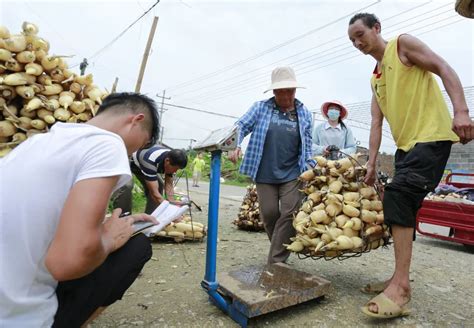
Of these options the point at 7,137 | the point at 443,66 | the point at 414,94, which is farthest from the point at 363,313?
the point at 7,137

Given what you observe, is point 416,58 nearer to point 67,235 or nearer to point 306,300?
point 306,300

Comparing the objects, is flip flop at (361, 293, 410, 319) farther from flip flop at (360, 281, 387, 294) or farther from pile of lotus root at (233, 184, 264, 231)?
pile of lotus root at (233, 184, 264, 231)

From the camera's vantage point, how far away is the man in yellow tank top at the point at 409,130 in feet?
6.81

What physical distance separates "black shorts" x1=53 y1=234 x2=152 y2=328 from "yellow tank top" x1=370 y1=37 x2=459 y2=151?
5.84 feet

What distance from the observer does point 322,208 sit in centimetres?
259

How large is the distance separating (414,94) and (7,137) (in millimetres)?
3075

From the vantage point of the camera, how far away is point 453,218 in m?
4.83

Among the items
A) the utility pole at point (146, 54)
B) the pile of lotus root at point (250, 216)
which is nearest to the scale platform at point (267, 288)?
the pile of lotus root at point (250, 216)

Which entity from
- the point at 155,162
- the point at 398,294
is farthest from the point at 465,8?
the point at 155,162

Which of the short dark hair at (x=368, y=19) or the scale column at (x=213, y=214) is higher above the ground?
the short dark hair at (x=368, y=19)

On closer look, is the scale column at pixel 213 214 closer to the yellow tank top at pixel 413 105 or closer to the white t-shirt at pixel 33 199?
the white t-shirt at pixel 33 199

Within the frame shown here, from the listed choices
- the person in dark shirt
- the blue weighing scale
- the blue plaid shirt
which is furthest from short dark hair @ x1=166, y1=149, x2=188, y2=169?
the blue weighing scale

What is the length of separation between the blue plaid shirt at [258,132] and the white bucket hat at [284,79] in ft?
0.70

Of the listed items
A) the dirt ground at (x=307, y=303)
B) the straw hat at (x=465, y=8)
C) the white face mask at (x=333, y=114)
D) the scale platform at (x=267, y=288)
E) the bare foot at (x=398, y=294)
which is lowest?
the dirt ground at (x=307, y=303)
